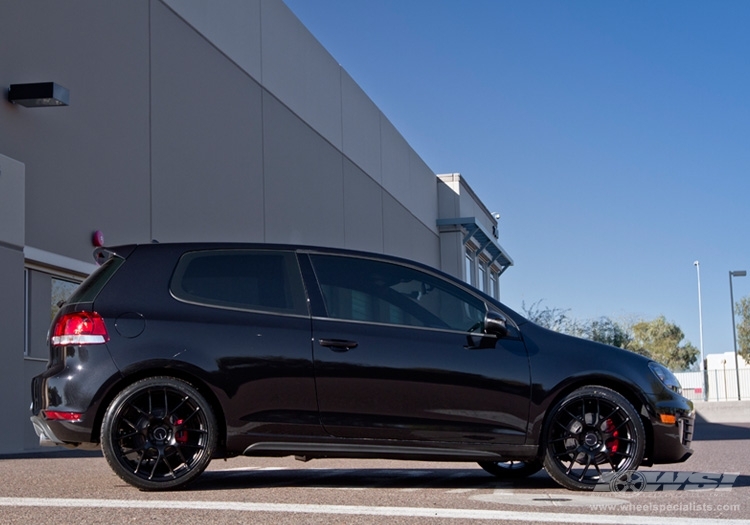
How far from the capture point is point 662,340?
104 meters

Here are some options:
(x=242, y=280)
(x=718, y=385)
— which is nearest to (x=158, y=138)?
(x=242, y=280)

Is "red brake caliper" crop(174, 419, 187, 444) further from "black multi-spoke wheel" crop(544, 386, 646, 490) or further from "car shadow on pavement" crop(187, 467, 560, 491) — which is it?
"black multi-spoke wheel" crop(544, 386, 646, 490)

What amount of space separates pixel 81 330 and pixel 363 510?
2280 millimetres

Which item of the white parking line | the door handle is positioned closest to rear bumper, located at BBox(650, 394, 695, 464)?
the white parking line

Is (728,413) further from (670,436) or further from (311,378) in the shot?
(311,378)

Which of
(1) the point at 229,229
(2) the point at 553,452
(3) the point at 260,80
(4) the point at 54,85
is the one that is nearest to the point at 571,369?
(2) the point at 553,452

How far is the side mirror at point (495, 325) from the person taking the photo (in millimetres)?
7098

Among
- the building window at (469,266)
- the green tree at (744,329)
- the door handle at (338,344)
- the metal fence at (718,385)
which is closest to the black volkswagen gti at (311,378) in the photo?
Result: the door handle at (338,344)

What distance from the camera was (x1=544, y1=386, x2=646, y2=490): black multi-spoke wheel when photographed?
280 inches

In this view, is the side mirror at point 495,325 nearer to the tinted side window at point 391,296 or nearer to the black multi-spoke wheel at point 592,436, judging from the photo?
the tinted side window at point 391,296

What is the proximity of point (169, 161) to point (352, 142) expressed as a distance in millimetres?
12931

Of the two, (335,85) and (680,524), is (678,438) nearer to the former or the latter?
(680,524)

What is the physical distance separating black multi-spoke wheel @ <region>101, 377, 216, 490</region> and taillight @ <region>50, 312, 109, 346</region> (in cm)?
39

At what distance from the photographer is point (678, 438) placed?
730 centimetres
